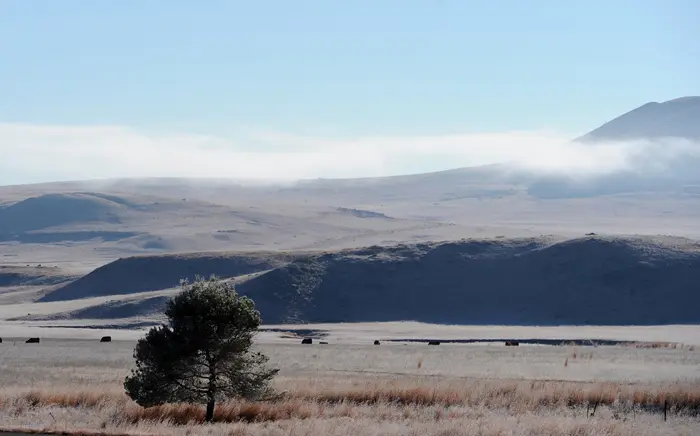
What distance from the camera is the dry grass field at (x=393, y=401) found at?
19.8m

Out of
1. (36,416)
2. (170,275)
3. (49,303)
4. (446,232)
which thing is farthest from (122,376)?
(446,232)

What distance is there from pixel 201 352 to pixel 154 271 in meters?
73.9

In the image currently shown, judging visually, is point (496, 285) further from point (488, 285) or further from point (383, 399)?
point (383, 399)

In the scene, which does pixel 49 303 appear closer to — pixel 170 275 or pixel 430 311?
pixel 170 275

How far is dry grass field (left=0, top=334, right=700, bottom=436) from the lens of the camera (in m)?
19.8

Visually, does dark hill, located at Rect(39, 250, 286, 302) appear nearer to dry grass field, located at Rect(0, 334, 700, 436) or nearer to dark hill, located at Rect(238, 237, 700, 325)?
dark hill, located at Rect(238, 237, 700, 325)

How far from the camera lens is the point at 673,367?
3612 cm

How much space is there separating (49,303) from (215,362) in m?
64.0

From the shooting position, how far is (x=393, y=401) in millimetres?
23688

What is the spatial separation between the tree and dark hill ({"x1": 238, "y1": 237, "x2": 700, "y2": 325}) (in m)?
45.8

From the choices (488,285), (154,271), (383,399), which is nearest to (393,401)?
(383,399)

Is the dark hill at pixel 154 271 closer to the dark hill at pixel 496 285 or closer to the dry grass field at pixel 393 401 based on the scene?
the dark hill at pixel 496 285

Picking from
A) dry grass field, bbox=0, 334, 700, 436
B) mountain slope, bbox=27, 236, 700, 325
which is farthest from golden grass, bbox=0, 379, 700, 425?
mountain slope, bbox=27, 236, 700, 325

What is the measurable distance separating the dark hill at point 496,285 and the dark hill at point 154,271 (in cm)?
1481
